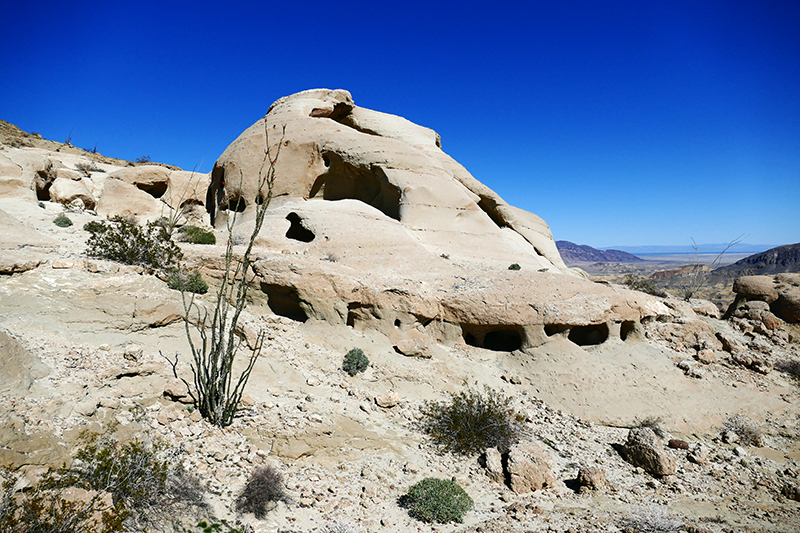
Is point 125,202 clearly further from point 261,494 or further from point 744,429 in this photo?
point 744,429

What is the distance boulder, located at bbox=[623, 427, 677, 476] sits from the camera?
8.10 metres

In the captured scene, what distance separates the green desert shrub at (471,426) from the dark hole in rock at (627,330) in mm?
5595

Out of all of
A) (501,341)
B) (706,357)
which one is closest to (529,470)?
(501,341)

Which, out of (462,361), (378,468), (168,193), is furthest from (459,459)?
(168,193)

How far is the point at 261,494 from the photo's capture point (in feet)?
17.7

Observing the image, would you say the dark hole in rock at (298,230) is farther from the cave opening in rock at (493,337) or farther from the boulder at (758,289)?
the boulder at (758,289)

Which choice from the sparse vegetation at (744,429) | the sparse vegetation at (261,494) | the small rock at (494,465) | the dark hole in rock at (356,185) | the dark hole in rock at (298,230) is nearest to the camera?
the sparse vegetation at (261,494)

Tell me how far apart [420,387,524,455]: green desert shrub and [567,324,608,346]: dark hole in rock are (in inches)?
177

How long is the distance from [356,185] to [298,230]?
452cm

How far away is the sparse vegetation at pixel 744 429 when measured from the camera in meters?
9.69

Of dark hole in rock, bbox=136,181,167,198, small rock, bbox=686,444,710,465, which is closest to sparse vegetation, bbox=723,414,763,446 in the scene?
small rock, bbox=686,444,710,465

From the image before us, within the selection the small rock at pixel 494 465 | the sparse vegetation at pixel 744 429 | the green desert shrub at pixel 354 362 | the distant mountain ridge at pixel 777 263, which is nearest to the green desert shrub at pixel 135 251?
the green desert shrub at pixel 354 362

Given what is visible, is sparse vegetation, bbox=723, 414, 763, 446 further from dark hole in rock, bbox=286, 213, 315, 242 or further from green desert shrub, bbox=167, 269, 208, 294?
green desert shrub, bbox=167, 269, 208, 294

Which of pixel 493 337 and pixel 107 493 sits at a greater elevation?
pixel 493 337
